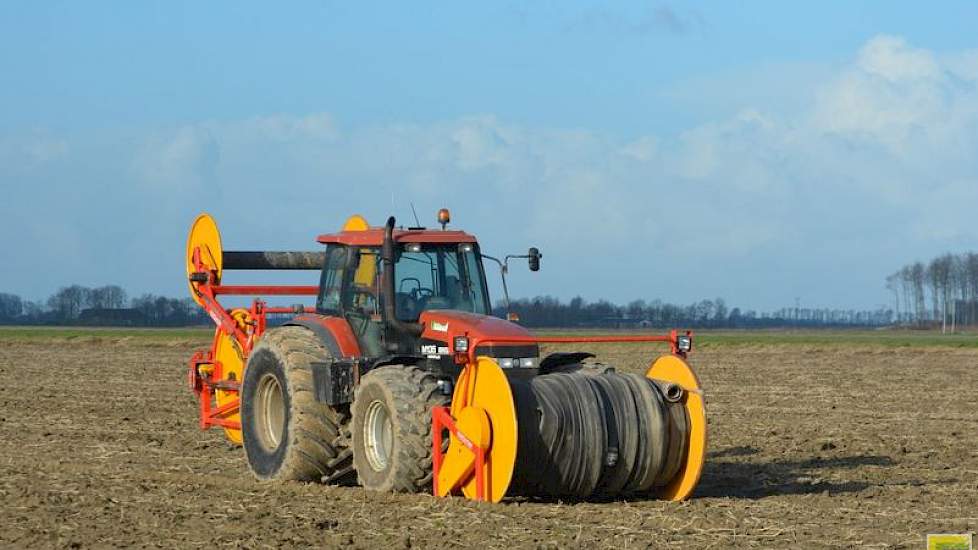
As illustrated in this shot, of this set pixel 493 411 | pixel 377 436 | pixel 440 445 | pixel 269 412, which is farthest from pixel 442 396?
pixel 269 412

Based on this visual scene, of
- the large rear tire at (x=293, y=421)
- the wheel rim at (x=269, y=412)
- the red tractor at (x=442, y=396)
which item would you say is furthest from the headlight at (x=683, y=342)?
the wheel rim at (x=269, y=412)

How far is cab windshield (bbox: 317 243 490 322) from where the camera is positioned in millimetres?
11680

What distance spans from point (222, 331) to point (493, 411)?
5.41 metres

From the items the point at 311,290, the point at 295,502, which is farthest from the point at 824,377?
the point at 295,502

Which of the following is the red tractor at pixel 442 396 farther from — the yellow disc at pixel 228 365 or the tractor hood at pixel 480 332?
the yellow disc at pixel 228 365

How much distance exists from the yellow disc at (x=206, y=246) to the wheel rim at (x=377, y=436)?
182 inches

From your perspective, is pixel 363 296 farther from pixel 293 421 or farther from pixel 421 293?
pixel 293 421

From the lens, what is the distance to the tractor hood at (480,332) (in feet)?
35.0

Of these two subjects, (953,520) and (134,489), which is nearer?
(953,520)

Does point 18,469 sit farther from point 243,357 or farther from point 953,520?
point 953,520

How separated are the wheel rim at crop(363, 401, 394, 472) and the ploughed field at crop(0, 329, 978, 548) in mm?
357

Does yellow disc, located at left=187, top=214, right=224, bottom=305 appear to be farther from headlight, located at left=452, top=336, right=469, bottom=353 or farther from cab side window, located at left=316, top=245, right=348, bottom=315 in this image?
headlight, located at left=452, top=336, right=469, bottom=353

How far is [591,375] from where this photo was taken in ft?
35.5

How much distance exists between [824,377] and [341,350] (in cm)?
1873
